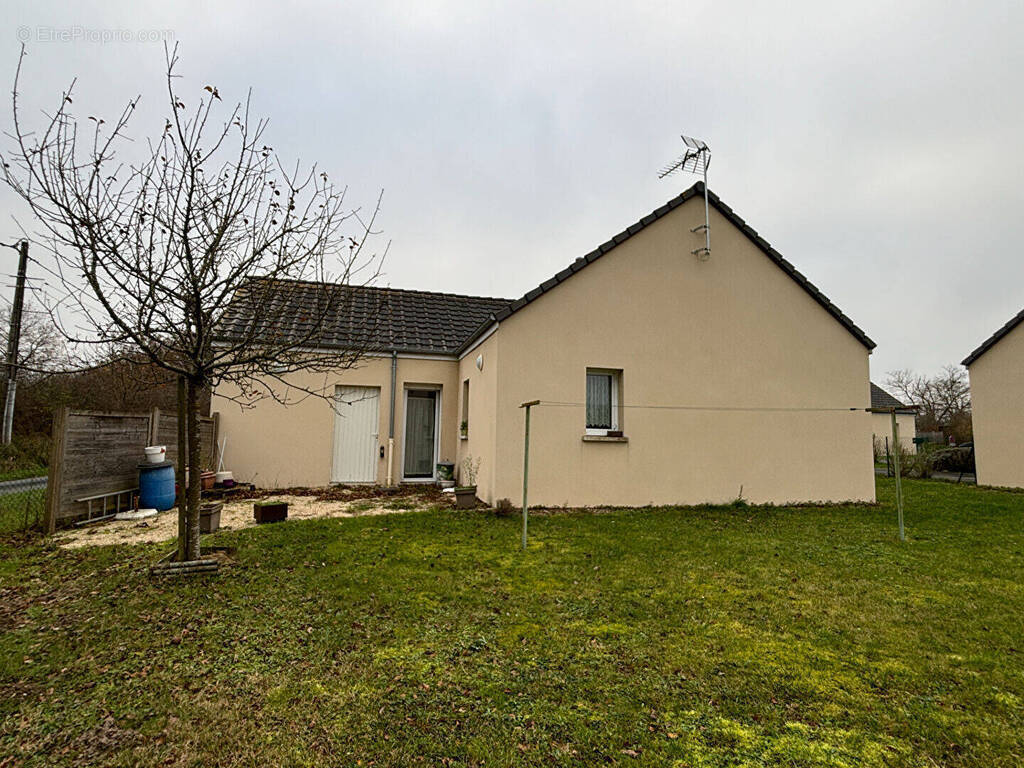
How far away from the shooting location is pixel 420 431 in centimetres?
1217

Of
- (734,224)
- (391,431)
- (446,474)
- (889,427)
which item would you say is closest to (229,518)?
(391,431)

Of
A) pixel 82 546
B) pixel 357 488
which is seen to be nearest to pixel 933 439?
pixel 357 488

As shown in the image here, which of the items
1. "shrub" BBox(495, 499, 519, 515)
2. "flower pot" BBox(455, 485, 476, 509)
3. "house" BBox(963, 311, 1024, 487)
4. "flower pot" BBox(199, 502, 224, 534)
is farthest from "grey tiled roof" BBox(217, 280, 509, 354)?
"house" BBox(963, 311, 1024, 487)

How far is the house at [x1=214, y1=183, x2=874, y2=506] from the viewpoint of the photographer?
8805 mm

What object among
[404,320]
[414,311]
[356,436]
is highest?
[414,311]

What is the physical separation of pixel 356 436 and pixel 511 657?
906 cm

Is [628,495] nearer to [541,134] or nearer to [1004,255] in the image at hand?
[541,134]

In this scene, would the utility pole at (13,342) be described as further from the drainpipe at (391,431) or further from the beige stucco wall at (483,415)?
the beige stucco wall at (483,415)

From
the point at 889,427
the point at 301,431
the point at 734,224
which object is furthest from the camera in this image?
the point at 889,427

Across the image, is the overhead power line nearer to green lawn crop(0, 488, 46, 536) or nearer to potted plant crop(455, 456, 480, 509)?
potted plant crop(455, 456, 480, 509)

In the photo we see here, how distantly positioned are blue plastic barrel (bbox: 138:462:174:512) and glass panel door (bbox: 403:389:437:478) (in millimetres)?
4828

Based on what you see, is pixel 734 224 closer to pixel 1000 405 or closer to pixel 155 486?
pixel 1000 405

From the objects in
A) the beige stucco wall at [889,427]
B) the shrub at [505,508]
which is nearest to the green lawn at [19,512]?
the shrub at [505,508]

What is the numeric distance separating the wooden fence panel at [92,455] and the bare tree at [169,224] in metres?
2.25
